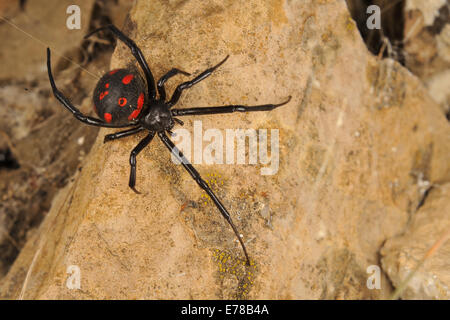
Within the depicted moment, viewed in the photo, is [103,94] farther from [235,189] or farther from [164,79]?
[235,189]

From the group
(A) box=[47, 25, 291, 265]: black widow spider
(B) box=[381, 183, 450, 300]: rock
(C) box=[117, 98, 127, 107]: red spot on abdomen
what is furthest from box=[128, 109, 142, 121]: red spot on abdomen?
(B) box=[381, 183, 450, 300]: rock

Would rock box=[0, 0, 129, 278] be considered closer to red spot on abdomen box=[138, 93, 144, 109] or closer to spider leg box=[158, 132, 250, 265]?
red spot on abdomen box=[138, 93, 144, 109]

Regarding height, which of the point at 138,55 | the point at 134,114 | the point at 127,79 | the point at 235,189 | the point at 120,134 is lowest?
the point at 235,189

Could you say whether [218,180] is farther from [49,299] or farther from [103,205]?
[49,299]

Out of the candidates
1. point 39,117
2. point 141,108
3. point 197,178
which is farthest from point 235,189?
point 39,117

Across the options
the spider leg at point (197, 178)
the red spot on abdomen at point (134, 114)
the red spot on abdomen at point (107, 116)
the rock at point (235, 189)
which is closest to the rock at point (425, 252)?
the rock at point (235, 189)

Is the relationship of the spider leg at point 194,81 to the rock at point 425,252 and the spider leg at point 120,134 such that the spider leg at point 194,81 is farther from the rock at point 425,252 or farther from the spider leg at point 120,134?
the rock at point 425,252
